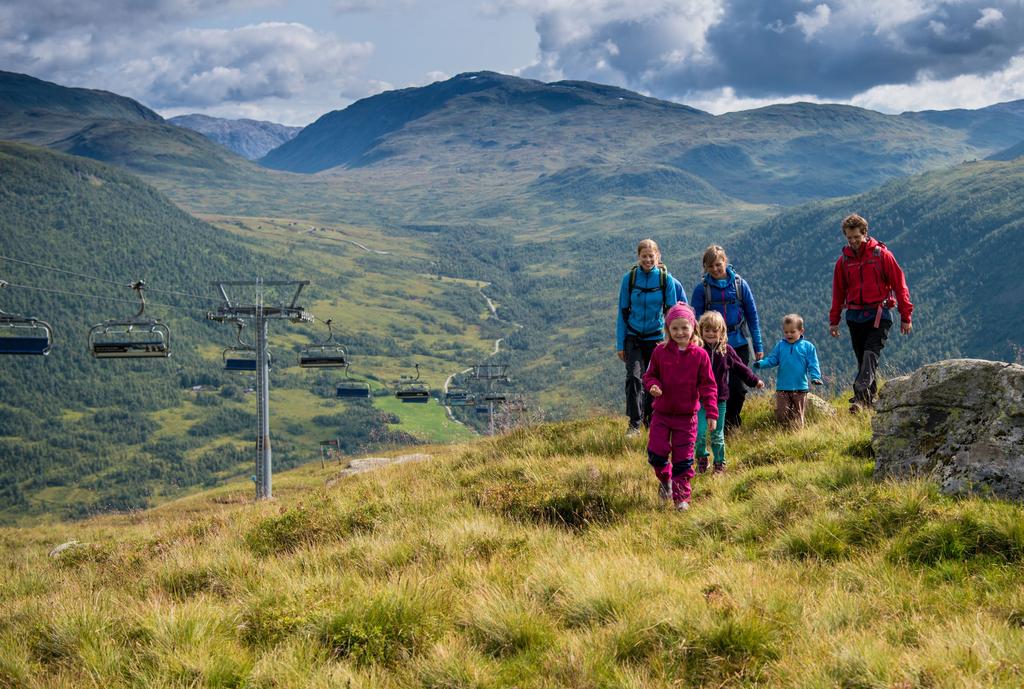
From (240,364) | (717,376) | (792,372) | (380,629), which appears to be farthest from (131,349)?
(380,629)

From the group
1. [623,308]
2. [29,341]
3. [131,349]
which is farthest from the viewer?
[131,349]

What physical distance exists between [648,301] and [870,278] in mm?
2847

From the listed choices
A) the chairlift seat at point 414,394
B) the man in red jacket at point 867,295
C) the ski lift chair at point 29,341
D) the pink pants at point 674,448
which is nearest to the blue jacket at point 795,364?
the man in red jacket at point 867,295

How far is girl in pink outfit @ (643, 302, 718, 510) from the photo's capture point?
319 inches

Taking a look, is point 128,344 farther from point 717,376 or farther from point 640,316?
point 717,376

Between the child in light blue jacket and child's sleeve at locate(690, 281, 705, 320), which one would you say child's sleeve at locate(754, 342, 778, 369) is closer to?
the child in light blue jacket

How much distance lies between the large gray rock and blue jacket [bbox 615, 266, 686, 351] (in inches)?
A: 135

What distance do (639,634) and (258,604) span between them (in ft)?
8.86

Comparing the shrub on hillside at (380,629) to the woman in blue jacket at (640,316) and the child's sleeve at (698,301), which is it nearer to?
the woman in blue jacket at (640,316)

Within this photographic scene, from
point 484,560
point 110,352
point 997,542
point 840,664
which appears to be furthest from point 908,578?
point 110,352

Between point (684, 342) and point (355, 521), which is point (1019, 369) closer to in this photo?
point (684, 342)

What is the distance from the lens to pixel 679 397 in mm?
8188

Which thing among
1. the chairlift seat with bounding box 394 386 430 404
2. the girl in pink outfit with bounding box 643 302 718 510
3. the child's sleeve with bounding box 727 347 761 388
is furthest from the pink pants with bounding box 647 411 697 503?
the chairlift seat with bounding box 394 386 430 404

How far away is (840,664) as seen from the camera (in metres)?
4.21
